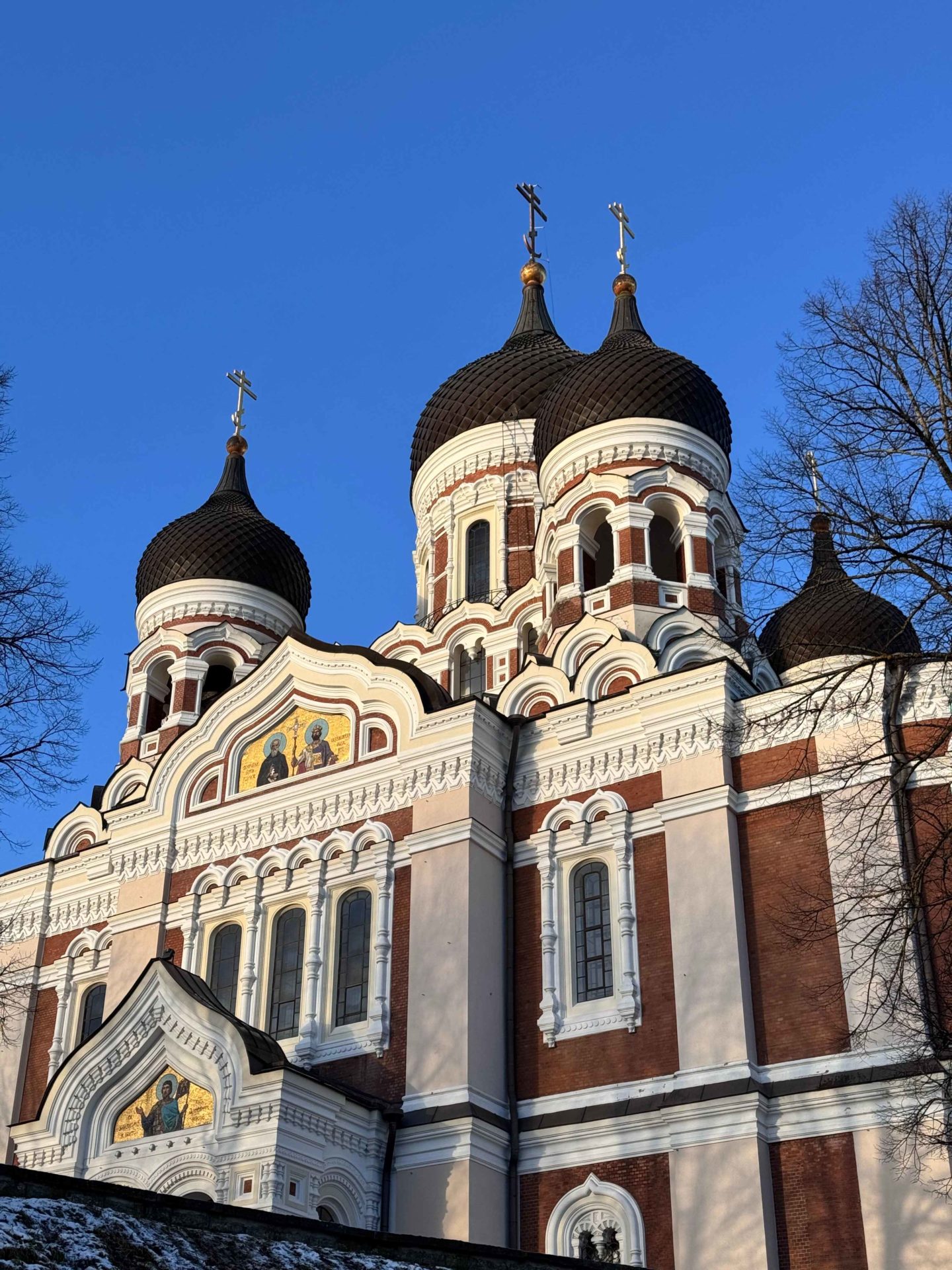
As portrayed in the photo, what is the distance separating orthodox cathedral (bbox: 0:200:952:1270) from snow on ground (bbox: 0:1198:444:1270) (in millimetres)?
4782

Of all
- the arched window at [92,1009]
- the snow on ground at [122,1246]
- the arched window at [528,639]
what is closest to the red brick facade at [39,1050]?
the arched window at [92,1009]

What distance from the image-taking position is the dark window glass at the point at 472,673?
21156mm

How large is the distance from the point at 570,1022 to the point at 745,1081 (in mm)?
2006

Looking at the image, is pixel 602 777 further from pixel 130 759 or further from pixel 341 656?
pixel 130 759

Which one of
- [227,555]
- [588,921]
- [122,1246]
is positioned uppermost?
[227,555]

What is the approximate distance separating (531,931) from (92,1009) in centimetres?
590

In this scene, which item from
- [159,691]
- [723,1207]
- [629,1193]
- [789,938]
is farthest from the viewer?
[159,691]

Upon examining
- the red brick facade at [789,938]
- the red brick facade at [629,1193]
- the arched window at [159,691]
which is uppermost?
the arched window at [159,691]

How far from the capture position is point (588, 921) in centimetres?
1553

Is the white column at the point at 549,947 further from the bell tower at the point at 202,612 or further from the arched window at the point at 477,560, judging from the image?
the bell tower at the point at 202,612

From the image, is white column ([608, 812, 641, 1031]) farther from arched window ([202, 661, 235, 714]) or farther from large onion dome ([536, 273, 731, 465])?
arched window ([202, 661, 235, 714])

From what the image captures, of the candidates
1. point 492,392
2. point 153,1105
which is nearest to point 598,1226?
point 153,1105

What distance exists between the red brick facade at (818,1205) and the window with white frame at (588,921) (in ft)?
6.45

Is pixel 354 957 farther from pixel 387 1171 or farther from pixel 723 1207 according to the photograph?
pixel 723 1207
